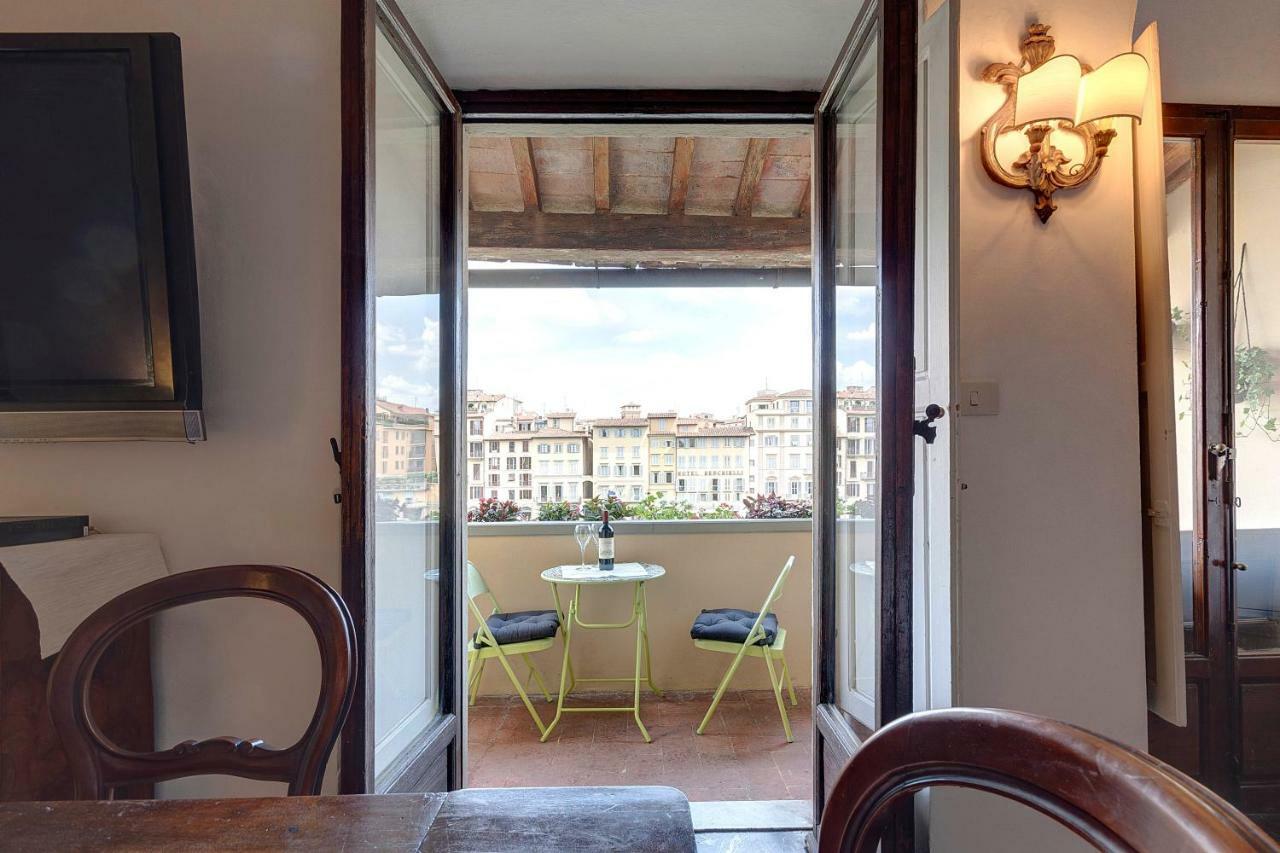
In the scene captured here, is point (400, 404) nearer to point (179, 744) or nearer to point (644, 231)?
point (179, 744)

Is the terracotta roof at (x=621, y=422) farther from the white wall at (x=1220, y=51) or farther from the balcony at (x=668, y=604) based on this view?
the white wall at (x=1220, y=51)

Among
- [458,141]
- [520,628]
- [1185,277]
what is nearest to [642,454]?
[520,628]

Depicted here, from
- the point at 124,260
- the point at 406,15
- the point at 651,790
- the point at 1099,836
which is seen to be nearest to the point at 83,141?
the point at 124,260

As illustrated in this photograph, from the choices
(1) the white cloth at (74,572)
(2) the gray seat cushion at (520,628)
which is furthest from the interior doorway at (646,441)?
(1) the white cloth at (74,572)

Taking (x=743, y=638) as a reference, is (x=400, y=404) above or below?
above

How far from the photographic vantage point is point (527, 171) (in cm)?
322

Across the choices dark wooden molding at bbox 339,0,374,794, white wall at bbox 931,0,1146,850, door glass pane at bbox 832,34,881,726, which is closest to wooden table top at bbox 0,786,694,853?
dark wooden molding at bbox 339,0,374,794

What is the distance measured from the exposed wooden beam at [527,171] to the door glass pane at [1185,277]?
7.97 feet

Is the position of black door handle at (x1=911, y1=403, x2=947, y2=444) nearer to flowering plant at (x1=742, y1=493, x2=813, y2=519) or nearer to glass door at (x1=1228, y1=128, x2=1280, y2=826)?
glass door at (x1=1228, y1=128, x2=1280, y2=826)

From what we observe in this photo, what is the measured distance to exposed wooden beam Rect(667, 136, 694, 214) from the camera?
302cm

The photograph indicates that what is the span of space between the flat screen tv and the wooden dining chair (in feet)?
2.20

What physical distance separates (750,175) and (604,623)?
8.11 ft

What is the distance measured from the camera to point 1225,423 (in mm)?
2062

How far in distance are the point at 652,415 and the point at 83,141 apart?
10.4ft
